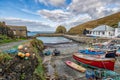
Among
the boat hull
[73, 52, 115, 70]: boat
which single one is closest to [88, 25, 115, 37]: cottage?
[73, 52, 115, 70]: boat

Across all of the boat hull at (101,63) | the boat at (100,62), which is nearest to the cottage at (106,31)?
the boat at (100,62)

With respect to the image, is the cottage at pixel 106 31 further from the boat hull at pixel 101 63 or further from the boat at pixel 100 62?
the boat hull at pixel 101 63

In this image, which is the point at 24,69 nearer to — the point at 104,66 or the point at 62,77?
the point at 62,77

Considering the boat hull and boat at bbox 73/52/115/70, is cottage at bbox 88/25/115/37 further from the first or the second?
the boat hull

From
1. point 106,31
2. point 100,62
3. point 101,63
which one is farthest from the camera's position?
point 106,31

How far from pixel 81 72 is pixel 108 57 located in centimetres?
467

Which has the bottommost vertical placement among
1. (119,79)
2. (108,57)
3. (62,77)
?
(62,77)

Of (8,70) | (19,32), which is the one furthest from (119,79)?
(19,32)

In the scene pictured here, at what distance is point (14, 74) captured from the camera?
823 centimetres

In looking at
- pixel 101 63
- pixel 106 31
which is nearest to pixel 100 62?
pixel 101 63

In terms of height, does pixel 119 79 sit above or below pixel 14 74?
below

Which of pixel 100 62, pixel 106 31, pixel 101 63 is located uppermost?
pixel 106 31

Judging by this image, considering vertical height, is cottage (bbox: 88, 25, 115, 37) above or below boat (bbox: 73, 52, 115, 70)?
above

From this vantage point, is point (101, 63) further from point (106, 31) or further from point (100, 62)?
point (106, 31)
